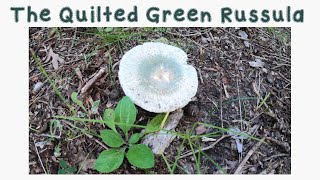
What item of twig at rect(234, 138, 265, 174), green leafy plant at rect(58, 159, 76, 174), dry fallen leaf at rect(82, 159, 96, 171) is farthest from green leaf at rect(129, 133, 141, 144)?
twig at rect(234, 138, 265, 174)

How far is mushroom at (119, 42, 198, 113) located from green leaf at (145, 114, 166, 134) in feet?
0.28

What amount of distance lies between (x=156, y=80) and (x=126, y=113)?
30 centimetres

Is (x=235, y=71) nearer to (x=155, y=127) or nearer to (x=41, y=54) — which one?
(x=155, y=127)

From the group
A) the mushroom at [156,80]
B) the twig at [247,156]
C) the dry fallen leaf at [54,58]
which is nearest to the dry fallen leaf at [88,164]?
the mushroom at [156,80]

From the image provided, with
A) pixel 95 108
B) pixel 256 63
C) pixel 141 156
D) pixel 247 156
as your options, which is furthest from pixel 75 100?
pixel 256 63

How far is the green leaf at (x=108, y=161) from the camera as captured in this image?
6.72 feet

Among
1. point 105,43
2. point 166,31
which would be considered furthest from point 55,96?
point 166,31

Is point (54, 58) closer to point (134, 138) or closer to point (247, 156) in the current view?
point (134, 138)

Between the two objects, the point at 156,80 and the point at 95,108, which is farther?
the point at 95,108

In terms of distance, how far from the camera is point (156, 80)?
7.43 feet

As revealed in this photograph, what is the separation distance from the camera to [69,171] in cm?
220

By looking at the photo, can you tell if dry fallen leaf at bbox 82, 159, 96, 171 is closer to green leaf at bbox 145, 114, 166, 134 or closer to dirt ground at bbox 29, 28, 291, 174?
dirt ground at bbox 29, 28, 291, 174

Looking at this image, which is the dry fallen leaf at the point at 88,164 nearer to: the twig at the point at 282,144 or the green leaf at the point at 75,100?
the green leaf at the point at 75,100

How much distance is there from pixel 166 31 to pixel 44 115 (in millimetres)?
1207
